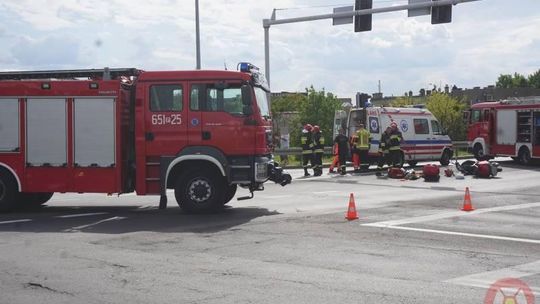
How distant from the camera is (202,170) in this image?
12164mm

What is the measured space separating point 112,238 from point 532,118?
22.9 metres

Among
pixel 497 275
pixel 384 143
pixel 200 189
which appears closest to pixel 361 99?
pixel 384 143

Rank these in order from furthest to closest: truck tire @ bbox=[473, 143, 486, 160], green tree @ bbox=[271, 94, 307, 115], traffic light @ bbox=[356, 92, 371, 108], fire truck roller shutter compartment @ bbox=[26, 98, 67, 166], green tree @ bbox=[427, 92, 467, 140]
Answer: green tree @ bbox=[271, 94, 307, 115], green tree @ bbox=[427, 92, 467, 140], truck tire @ bbox=[473, 143, 486, 160], traffic light @ bbox=[356, 92, 371, 108], fire truck roller shutter compartment @ bbox=[26, 98, 67, 166]

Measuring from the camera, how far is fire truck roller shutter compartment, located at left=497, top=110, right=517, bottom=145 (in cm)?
2859

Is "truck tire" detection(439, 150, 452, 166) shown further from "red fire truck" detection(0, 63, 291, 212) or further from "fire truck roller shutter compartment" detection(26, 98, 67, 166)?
"fire truck roller shutter compartment" detection(26, 98, 67, 166)

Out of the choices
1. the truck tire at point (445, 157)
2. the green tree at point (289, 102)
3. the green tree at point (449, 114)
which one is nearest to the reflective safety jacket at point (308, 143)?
the truck tire at point (445, 157)

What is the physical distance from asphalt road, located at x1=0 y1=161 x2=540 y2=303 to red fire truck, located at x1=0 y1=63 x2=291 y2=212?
65cm

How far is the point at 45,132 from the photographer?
489 inches

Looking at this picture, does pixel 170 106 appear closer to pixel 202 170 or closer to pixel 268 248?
pixel 202 170

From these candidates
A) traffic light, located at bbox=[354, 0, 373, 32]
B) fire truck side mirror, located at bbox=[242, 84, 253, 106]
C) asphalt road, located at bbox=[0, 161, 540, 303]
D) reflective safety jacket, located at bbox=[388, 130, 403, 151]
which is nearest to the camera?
asphalt road, located at bbox=[0, 161, 540, 303]

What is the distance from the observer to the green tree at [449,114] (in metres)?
50.8

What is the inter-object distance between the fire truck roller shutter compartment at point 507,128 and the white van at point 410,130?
310 centimetres

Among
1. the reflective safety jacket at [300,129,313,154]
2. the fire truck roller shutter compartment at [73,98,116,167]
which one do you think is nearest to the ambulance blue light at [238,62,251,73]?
the fire truck roller shutter compartment at [73,98,116,167]

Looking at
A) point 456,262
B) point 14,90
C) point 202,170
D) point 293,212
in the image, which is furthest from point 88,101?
point 456,262
